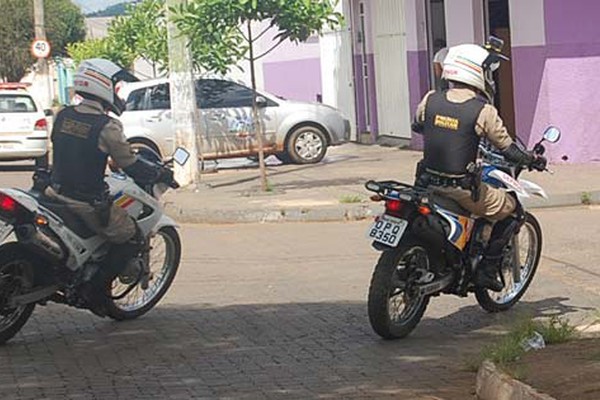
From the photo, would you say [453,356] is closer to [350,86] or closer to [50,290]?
[50,290]

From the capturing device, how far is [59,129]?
8.34 metres

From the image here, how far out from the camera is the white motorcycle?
7945 millimetres

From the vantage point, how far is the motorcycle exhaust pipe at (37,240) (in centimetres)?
793

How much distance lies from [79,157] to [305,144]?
518 inches

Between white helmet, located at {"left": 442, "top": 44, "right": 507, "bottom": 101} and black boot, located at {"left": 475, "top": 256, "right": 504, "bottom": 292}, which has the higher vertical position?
white helmet, located at {"left": 442, "top": 44, "right": 507, "bottom": 101}

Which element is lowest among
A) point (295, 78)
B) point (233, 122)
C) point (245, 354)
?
point (245, 354)

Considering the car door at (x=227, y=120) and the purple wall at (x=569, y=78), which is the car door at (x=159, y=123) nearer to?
the car door at (x=227, y=120)

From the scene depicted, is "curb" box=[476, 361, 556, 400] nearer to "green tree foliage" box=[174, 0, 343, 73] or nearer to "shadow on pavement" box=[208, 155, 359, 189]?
"green tree foliage" box=[174, 0, 343, 73]

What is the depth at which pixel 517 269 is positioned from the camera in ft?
29.4

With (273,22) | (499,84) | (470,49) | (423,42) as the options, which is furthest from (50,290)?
(423,42)

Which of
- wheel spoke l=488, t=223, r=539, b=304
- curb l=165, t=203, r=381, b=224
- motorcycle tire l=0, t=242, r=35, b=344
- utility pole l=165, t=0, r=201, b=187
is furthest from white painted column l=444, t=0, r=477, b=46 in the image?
motorcycle tire l=0, t=242, r=35, b=344

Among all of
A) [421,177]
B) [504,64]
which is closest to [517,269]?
[421,177]

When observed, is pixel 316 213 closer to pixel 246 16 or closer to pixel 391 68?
pixel 246 16

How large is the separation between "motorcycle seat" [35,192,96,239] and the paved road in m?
0.76
